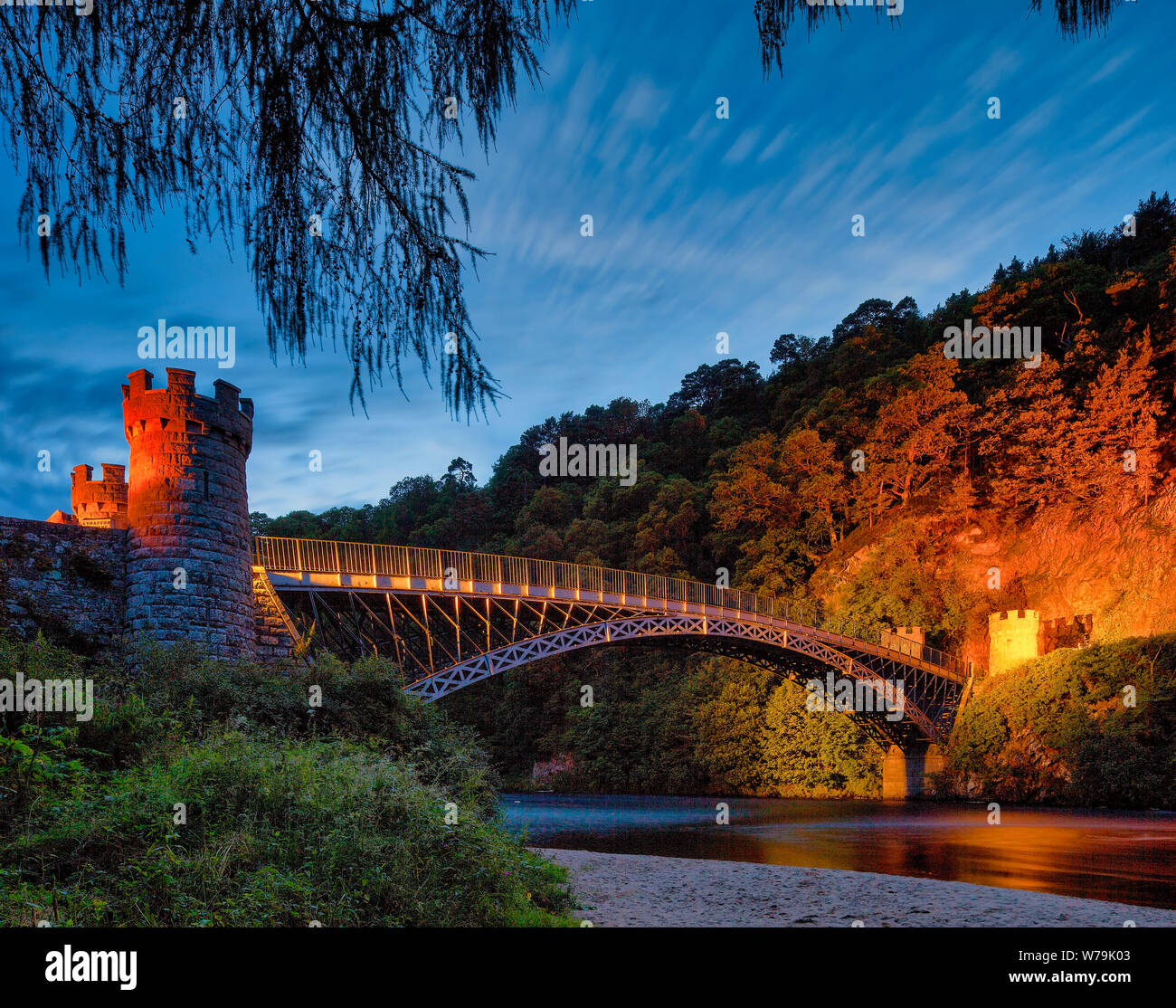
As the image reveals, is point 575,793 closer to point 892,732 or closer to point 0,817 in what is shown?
point 892,732

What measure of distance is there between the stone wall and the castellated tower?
1.04 ft

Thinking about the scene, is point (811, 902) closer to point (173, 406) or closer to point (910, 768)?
point (173, 406)

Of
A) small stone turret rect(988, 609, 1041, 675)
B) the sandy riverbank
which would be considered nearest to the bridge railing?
small stone turret rect(988, 609, 1041, 675)

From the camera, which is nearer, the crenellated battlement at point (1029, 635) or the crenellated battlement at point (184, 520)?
the crenellated battlement at point (184, 520)

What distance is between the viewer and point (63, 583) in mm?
14047

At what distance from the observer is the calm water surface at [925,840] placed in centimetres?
1328

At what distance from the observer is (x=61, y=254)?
123 inches

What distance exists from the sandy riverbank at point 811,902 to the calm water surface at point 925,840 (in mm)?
1191

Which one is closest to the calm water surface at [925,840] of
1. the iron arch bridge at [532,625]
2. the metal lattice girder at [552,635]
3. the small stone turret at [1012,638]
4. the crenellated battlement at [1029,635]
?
the metal lattice girder at [552,635]

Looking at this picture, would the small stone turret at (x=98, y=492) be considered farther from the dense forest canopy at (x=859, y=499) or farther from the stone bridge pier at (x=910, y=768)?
the stone bridge pier at (x=910, y=768)

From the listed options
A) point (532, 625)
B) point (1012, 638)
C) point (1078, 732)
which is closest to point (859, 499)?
point (1012, 638)

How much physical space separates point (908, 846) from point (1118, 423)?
25.5m

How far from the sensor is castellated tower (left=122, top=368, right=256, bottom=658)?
14906 mm
